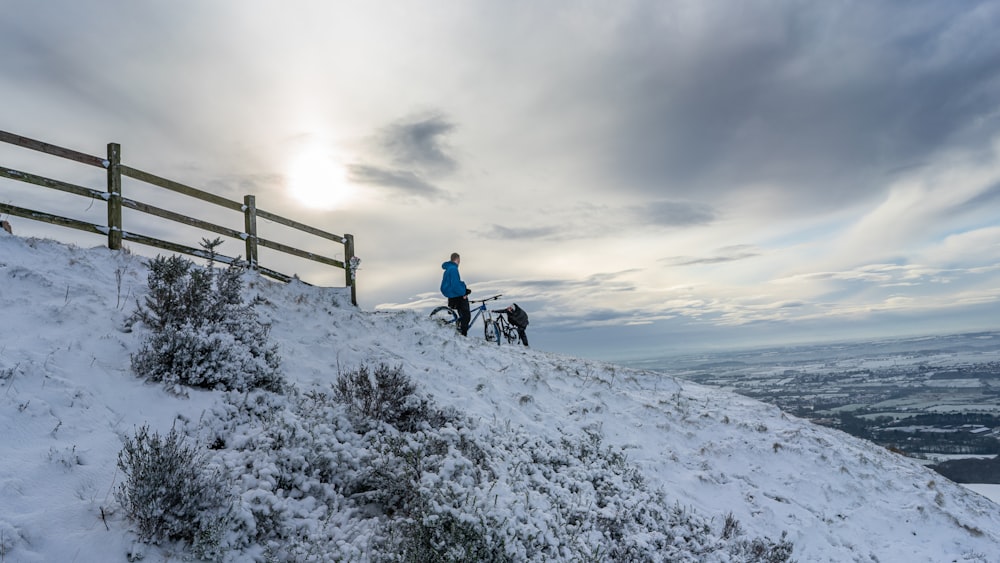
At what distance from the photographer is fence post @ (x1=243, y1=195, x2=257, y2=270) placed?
1271cm

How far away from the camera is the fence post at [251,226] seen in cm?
1271

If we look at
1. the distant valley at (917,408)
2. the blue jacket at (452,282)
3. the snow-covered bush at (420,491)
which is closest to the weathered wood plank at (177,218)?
the blue jacket at (452,282)

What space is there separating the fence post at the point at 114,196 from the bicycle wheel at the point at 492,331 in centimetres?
1031

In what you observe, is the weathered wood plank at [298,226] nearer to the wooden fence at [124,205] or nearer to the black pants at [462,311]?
the wooden fence at [124,205]

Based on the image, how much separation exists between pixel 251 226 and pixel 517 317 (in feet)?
28.3

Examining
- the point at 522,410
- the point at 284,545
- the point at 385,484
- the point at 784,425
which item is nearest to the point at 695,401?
the point at 784,425

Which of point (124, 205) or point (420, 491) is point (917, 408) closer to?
point (420, 491)

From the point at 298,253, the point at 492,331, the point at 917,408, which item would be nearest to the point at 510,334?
the point at 492,331

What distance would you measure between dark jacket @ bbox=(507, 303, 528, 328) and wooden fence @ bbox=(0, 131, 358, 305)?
7.01 meters

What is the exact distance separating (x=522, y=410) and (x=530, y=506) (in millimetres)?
3448

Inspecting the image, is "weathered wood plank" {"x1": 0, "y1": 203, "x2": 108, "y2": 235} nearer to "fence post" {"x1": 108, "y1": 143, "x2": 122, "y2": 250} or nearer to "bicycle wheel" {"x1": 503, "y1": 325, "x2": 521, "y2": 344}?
"fence post" {"x1": 108, "y1": 143, "x2": 122, "y2": 250}

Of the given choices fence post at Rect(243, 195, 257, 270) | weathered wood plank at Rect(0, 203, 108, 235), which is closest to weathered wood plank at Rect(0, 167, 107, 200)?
weathered wood plank at Rect(0, 203, 108, 235)

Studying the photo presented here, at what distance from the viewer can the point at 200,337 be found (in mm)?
5977

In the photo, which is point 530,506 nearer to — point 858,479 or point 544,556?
point 544,556
